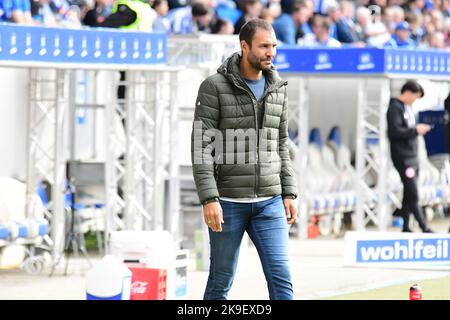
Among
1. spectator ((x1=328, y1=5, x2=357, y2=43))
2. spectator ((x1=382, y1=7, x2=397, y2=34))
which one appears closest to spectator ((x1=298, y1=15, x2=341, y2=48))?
spectator ((x1=328, y1=5, x2=357, y2=43))

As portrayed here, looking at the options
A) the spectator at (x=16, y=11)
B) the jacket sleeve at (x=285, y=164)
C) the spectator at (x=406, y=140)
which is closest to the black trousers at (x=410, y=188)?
the spectator at (x=406, y=140)

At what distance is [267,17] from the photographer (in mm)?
22953

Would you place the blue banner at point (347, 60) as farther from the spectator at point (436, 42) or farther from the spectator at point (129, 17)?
the spectator at point (436, 42)

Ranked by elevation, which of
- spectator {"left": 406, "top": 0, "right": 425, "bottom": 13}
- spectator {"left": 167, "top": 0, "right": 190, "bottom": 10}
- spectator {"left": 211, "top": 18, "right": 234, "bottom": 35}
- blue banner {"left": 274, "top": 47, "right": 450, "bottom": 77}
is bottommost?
blue banner {"left": 274, "top": 47, "right": 450, "bottom": 77}

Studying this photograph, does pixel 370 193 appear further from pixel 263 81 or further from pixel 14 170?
pixel 263 81

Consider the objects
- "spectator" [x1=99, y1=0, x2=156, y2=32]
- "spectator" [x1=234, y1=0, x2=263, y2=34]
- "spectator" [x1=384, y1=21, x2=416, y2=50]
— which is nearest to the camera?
"spectator" [x1=99, y1=0, x2=156, y2=32]

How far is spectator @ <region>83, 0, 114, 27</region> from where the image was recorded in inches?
760

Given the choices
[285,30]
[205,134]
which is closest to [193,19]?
[285,30]

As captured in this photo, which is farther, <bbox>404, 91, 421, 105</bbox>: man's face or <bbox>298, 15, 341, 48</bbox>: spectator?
<bbox>298, 15, 341, 48</bbox>: spectator

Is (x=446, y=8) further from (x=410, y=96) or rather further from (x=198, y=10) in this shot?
(x=410, y=96)

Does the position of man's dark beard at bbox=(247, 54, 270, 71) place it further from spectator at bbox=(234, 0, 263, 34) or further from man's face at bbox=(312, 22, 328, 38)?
man's face at bbox=(312, 22, 328, 38)

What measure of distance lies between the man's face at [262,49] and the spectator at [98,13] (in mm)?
9262

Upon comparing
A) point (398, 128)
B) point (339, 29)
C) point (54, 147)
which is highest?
point (339, 29)

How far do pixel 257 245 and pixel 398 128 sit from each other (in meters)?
10.0
